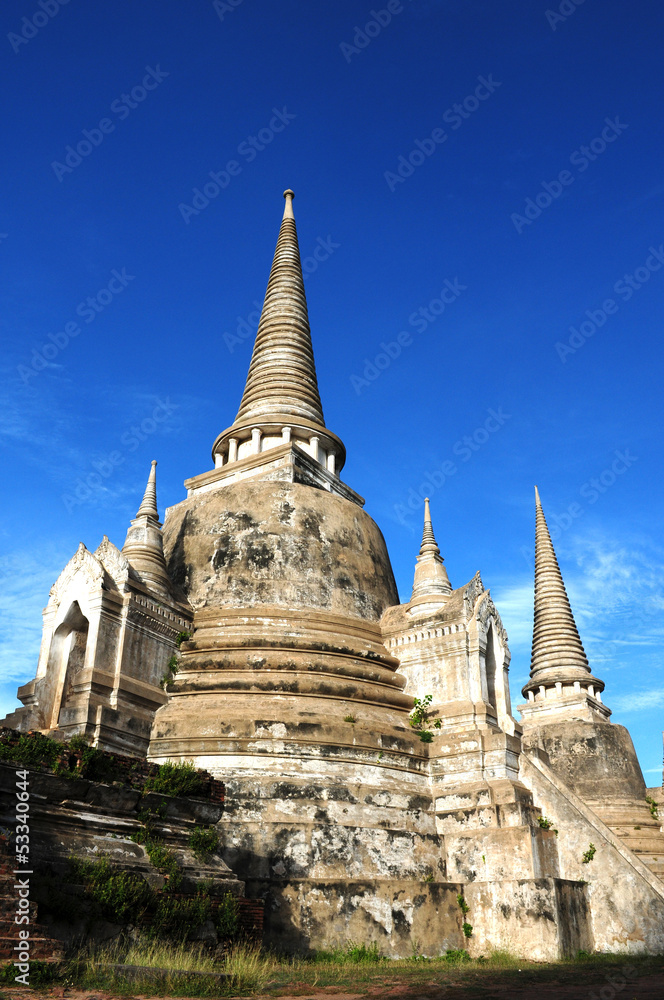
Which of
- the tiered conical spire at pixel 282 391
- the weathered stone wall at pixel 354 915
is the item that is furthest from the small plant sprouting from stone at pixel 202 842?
the tiered conical spire at pixel 282 391

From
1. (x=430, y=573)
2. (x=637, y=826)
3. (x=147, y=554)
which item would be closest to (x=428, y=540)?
(x=430, y=573)

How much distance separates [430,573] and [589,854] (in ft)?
23.0

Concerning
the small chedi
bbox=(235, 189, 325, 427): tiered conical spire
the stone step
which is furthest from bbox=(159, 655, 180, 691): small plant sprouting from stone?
the stone step

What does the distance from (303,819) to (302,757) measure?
3.67ft

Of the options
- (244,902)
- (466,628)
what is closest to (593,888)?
(466,628)

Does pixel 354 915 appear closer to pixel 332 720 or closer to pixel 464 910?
pixel 464 910

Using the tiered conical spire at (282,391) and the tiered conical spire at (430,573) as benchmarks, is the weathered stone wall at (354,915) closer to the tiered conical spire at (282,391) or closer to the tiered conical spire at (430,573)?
the tiered conical spire at (430,573)

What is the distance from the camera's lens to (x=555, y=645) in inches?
1193

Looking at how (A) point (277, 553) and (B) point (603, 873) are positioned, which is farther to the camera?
(A) point (277, 553)

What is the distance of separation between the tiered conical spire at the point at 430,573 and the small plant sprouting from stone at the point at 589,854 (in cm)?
618

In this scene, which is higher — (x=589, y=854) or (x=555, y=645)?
(x=555, y=645)

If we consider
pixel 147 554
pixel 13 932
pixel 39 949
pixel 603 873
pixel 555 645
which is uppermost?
pixel 555 645

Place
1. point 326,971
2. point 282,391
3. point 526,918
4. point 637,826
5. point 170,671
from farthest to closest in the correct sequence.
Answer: point 282,391 < point 637,826 < point 170,671 < point 526,918 < point 326,971

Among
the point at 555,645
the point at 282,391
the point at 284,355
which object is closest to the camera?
the point at 282,391
